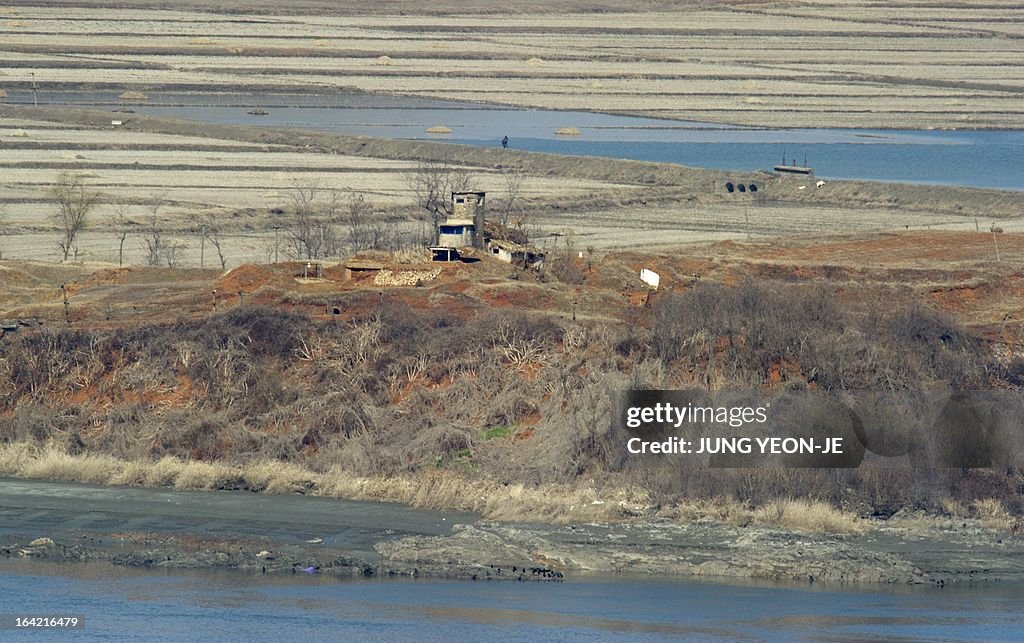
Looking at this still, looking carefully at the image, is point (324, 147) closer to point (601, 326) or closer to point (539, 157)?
point (539, 157)

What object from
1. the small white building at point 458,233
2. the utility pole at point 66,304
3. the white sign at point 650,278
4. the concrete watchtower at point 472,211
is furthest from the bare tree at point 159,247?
the white sign at point 650,278

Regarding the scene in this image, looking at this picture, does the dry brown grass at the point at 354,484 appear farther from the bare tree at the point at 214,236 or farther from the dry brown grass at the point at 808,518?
the bare tree at the point at 214,236

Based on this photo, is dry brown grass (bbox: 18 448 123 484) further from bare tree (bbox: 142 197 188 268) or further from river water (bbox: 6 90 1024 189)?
river water (bbox: 6 90 1024 189)

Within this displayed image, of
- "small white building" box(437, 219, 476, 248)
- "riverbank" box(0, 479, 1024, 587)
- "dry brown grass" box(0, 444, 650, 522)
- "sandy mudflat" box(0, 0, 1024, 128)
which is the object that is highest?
"sandy mudflat" box(0, 0, 1024, 128)

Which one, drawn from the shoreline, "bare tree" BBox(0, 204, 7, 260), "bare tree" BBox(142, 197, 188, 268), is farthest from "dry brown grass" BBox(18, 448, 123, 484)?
the shoreline

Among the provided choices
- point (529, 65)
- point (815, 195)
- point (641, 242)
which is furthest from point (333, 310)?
point (529, 65)

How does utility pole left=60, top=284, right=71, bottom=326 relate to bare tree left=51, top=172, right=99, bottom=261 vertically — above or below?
below

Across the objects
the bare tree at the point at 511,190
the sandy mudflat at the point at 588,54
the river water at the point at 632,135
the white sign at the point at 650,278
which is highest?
the sandy mudflat at the point at 588,54
